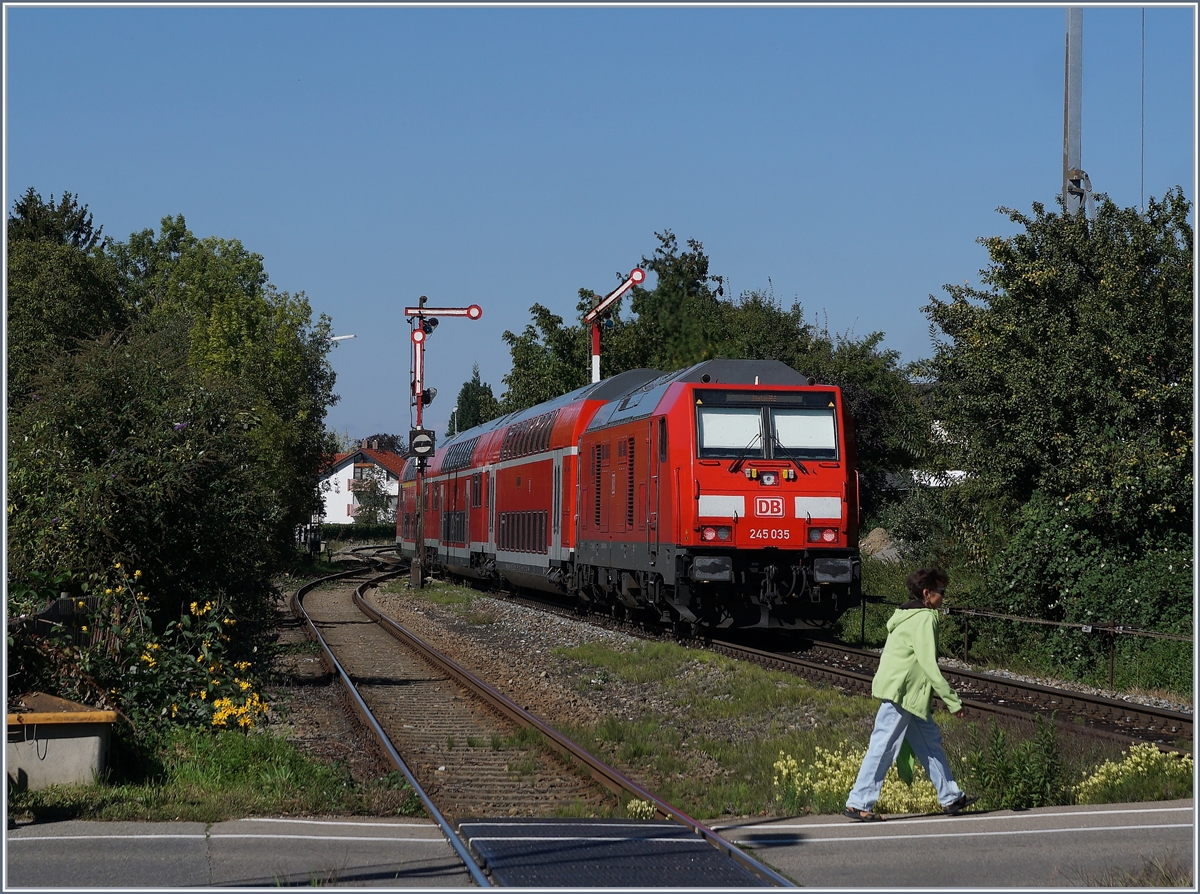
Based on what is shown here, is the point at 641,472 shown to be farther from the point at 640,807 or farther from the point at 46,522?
the point at 640,807

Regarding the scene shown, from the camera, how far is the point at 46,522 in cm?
1310

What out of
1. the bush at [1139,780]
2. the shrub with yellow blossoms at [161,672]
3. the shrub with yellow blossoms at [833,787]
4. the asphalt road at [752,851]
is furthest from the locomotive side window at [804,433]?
the asphalt road at [752,851]

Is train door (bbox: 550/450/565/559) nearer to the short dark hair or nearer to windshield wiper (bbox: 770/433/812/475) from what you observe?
windshield wiper (bbox: 770/433/812/475)

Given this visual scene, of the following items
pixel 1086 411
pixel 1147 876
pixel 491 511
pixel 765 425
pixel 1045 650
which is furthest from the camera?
pixel 491 511

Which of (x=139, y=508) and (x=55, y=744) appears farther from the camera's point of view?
(x=139, y=508)

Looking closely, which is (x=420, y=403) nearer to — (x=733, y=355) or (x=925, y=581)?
(x=733, y=355)

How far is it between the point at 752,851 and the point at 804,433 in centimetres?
1104

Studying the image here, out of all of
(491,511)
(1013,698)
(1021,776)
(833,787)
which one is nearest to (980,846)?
(1021,776)

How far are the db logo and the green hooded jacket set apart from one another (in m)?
8.96

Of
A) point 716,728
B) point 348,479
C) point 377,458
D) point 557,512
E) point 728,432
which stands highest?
point 377,458

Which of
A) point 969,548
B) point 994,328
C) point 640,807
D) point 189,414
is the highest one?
point 994,328

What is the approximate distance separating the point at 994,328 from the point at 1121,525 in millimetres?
3630

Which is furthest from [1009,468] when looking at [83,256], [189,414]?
[83,256]

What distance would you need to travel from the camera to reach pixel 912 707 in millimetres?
8055
